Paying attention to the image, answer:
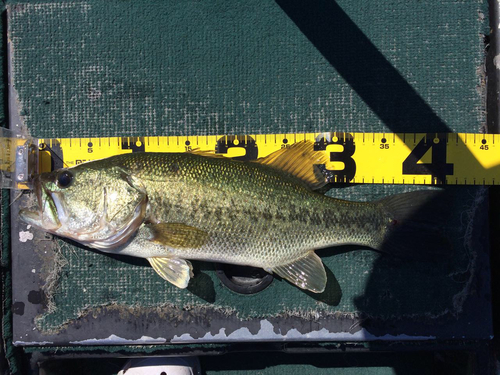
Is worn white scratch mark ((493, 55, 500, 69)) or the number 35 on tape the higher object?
worn white scratch mark ((493, 55, 500, 69))

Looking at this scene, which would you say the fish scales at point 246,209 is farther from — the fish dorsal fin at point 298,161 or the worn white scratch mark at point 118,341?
the worn white scratch mark at point 118,341

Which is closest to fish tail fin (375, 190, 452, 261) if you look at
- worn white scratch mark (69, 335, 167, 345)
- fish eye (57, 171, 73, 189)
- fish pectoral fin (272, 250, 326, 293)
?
fish pectoral fin (272, 250, 326, 293)

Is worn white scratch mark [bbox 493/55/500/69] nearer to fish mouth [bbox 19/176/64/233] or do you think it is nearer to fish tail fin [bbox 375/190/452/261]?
fish tail fin [bbox 375/190/452/261]

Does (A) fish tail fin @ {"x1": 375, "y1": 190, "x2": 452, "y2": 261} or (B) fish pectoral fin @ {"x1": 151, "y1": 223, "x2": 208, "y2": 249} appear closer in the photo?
(B) fish pectoral fin @ {"x1": 151, "y1": 223, "x2": 208, "y2": 249}

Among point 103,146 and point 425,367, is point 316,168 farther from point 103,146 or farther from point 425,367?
point 425,367

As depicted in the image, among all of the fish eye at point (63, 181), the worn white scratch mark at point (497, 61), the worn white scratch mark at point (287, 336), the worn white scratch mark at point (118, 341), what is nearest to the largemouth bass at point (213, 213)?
the fish eye at point (63, 181)

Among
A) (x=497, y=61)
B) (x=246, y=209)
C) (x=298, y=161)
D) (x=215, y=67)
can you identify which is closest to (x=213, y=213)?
(x=246, y=209)
